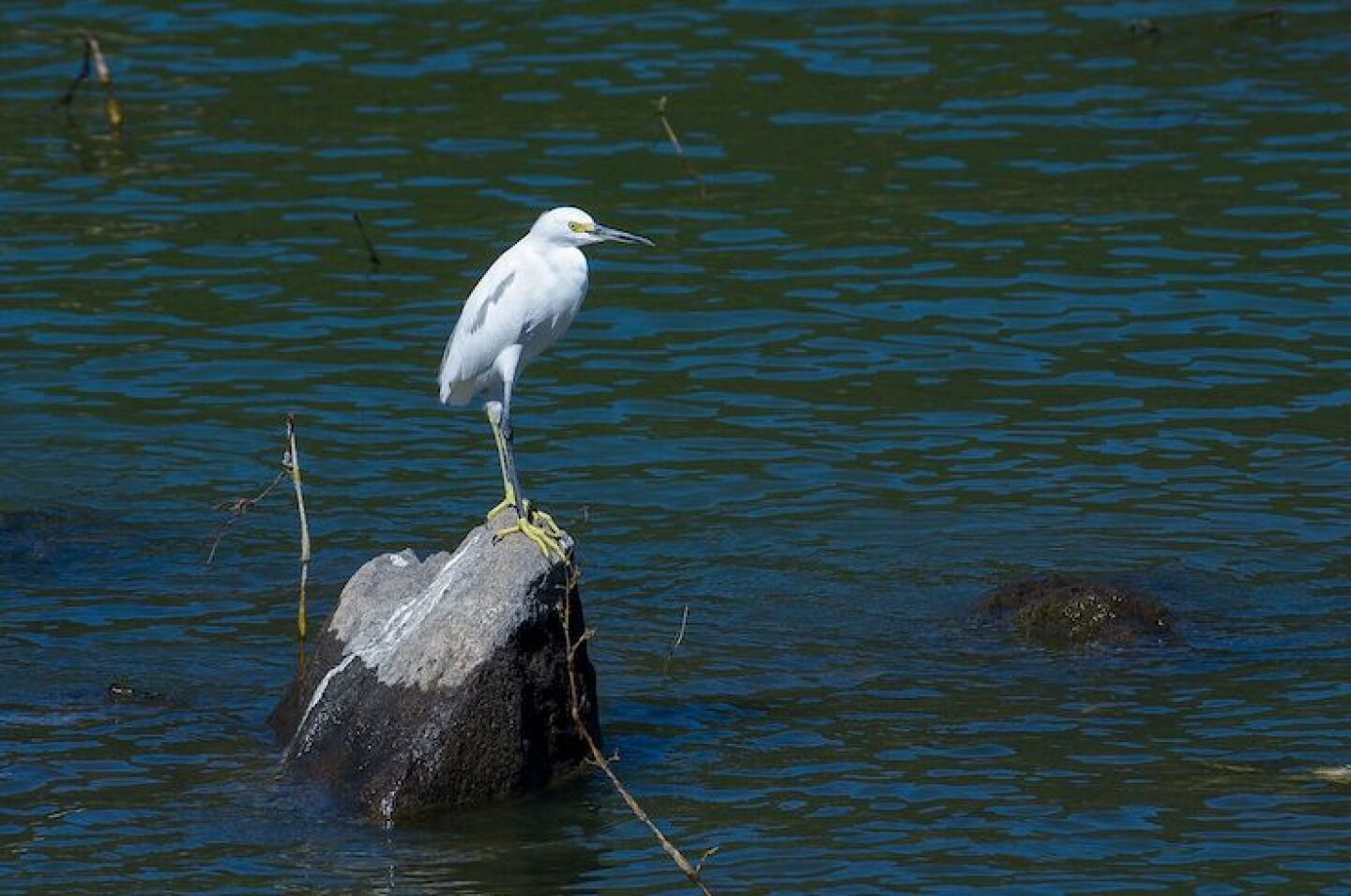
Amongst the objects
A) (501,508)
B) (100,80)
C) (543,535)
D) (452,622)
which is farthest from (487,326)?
(100,80)

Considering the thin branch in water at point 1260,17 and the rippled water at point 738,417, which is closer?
the rippled water at point 738,417

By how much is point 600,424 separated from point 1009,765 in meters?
5.23

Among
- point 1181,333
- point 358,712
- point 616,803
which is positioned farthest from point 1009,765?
point 1181,333

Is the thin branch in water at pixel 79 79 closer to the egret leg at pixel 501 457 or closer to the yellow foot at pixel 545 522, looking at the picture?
the egret leg at pixel 501 457

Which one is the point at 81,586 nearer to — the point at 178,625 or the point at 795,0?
the point at 178,625

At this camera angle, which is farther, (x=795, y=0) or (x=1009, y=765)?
(x=795, y=0)

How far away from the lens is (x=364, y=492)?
44.5ft

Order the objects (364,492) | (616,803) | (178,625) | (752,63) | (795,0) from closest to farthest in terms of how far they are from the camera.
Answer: (616,803)
(178,625)
(364,492)
(752,63)
(795,0)

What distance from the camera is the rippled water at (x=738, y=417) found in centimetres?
939

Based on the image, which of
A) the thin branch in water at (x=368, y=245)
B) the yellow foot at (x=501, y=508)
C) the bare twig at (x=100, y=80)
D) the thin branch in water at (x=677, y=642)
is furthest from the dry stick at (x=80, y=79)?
the yellow foot at (x=501, y=508)

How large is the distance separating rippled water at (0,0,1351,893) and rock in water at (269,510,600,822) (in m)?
0.19

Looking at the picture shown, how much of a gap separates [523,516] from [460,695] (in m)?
0.77

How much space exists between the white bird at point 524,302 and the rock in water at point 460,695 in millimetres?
571

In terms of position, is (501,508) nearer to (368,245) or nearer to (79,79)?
(368,245)
